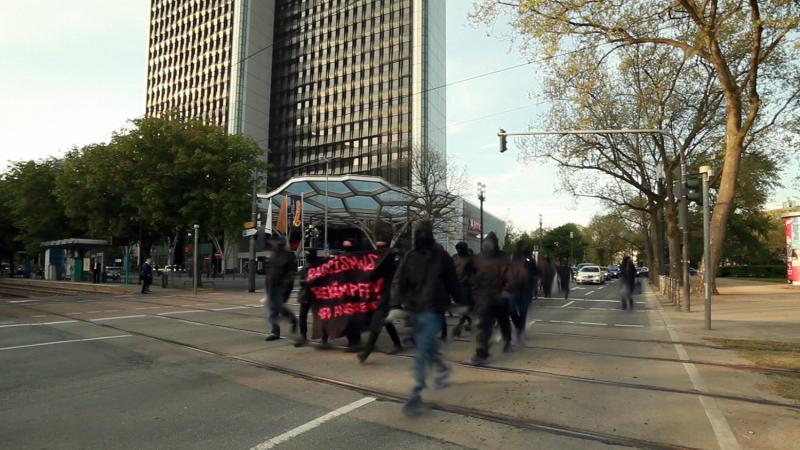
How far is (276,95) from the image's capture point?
8806cm

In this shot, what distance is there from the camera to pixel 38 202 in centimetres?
3653

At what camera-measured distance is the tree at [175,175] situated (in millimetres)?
27484

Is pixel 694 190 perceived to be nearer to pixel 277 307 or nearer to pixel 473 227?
pixel 277 307

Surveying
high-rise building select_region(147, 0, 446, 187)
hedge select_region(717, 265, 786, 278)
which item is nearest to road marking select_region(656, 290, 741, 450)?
hedge select_region(717, 265, 786, 278)

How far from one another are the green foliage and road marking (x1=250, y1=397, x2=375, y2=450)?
120 feet

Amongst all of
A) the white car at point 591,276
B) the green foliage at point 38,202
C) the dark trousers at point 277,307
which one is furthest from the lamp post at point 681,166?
the green foliage at point 38,202

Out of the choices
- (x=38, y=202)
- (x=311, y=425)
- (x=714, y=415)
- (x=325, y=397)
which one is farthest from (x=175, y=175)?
(x=714, y=415)

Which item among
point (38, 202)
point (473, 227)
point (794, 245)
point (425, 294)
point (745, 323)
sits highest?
point (473, 227)

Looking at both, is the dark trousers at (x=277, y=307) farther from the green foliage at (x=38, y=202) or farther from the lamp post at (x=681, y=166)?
the green foliage at (x=38, y=202)

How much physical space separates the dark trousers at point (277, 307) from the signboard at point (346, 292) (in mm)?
487

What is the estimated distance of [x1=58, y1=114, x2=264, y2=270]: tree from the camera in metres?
27.5

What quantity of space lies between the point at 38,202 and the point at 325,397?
130 feet

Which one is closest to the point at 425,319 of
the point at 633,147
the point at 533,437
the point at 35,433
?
the point at 533,437

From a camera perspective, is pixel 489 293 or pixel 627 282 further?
pixel 627 282
